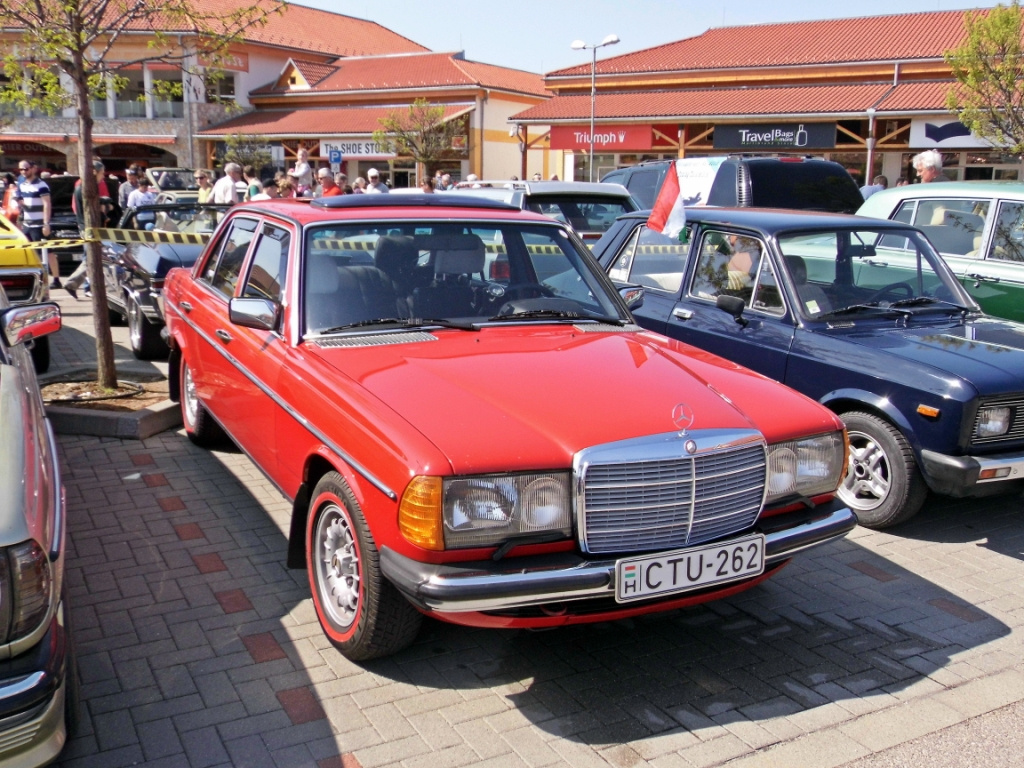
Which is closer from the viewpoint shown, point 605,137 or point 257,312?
point 257,312

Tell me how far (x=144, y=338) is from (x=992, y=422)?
750cm

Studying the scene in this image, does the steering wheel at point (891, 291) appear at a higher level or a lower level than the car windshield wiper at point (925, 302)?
higher

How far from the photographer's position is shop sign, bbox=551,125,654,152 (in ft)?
105

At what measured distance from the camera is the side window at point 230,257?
5.45 metres

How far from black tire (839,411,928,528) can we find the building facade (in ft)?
72.7

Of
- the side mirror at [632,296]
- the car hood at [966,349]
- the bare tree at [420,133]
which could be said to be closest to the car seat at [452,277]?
the side mirror at [632,296]

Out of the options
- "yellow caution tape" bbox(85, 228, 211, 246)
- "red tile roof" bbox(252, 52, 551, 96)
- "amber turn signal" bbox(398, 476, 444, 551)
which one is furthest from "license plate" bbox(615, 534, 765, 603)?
"red tile roof" bbox(252, 52, 551, 96)

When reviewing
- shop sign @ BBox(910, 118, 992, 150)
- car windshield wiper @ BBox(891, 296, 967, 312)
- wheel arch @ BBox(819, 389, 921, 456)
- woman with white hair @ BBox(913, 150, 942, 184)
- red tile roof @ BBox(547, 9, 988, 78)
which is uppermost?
red tile roof @ BBox(547, 9, 988, 78)

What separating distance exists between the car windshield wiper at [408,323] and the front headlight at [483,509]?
1360mm

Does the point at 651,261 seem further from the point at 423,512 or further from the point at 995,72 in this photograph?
the point at 995,72

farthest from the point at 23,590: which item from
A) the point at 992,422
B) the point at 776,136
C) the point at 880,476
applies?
the point at 776,136

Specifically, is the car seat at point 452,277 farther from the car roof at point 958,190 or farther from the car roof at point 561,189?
the car roof at point 561,189

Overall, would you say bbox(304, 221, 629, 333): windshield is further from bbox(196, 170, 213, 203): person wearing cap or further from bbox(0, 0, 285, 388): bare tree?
bbox(196, 170, 213, 203): person wearing cap

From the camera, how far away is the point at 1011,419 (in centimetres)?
522
